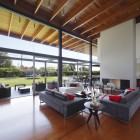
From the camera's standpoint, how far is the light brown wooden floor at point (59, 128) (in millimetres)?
2627

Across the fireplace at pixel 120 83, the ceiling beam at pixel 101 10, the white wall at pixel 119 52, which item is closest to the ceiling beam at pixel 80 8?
the ceiling beam at pixel 101 10

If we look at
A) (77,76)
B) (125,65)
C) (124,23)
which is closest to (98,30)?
(124,23)

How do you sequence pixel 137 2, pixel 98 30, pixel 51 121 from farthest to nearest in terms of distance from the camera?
pixel 98 30, pixel 137 2, pixel 51 121

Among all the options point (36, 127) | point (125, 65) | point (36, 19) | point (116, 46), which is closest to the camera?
point (36, 127)

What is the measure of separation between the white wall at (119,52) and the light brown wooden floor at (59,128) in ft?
12.9

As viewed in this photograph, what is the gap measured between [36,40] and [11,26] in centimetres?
173

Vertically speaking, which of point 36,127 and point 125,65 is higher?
point 125,65

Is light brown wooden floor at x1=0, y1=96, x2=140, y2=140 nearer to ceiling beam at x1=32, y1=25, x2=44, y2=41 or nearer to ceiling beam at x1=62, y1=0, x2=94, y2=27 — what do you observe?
ceiling beam at x1=62, y1=0, x2=94, y2=27

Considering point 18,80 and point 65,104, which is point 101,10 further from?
point 18,80

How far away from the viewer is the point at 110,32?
8.09m

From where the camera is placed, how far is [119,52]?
7.56 meters

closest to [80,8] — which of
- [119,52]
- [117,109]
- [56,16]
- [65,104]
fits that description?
[56,16]

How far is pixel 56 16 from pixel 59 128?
19.7 feet

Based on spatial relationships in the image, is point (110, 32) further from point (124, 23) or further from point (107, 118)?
point (107, 118)
